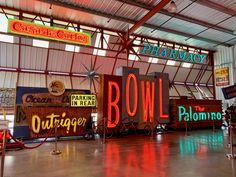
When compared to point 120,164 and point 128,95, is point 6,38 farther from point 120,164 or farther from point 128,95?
point 120,164

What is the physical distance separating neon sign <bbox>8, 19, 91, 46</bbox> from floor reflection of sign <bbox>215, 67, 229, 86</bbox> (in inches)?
457

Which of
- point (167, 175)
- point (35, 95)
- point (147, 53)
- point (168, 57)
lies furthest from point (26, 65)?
point (167, 175)

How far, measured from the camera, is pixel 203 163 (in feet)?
16.3

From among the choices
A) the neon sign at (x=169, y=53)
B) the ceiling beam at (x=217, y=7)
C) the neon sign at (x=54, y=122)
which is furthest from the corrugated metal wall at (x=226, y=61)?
the neon sign at (x=54, y=122)

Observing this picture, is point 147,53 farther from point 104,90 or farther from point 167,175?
point 167,175

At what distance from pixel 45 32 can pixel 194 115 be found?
10.3 metres

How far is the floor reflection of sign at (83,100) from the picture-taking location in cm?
906

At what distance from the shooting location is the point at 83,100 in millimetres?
9242

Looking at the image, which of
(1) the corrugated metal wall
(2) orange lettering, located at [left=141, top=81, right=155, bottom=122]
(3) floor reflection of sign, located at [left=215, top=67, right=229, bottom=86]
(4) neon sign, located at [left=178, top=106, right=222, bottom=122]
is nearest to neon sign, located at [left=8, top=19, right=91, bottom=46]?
(2) orange lettering, located at [left=141, top=81, right=155, bottom=122]

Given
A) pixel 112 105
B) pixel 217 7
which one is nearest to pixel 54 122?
pixel 112 105

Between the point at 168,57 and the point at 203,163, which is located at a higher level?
the point at 168,57

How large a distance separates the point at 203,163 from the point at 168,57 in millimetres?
9645

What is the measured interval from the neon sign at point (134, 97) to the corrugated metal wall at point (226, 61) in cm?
693

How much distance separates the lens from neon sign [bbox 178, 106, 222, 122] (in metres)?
12.5
